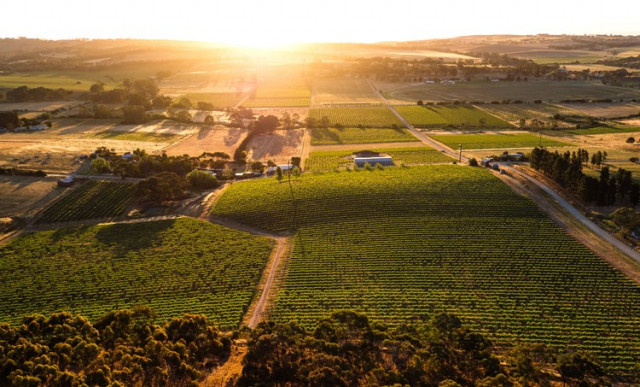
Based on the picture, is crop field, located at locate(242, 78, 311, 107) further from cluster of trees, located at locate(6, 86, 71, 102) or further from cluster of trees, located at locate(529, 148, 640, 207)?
cluster of trees, located at locate(529, 148, 640, 207)

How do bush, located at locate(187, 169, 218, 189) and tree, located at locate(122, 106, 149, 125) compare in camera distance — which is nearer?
bush, located at locate(187, 169, 218, 189)

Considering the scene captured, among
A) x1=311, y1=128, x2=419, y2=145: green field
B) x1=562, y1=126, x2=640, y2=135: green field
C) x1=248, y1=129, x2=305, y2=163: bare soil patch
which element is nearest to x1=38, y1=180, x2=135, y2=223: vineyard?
x1=248, y1=129, x2=305, y2=163: bare soil patch

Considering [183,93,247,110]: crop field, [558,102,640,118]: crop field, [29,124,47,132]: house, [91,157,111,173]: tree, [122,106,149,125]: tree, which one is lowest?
[91,157,111,173]: tree

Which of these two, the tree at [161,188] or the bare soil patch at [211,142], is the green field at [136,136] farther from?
the tree at [161,188]

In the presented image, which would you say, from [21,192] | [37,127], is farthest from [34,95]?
[21,192]

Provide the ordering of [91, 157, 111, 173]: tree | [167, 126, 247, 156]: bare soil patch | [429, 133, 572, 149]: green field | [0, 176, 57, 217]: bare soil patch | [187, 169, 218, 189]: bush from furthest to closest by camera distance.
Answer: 1. [167, 126, 247, 156]: bare soil patch
2. [429, 133, 572, 149]: green field
3. [91, 157, 111, 173]: tree
4. [187, 169, 218, 189]: bush
5. [0, 176, 57, 217]: bare soil patch

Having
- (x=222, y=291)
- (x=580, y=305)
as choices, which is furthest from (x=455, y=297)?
(x=222, y=291)

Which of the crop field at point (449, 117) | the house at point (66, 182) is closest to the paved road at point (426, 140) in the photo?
the crop field at point (449, 117)

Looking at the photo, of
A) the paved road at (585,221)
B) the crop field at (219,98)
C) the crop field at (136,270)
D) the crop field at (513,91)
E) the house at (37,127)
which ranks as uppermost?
the crop field at (513,91)
